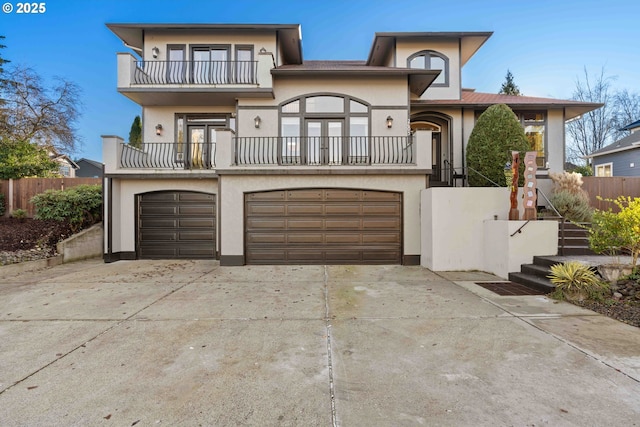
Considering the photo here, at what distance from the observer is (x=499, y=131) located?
359 inches

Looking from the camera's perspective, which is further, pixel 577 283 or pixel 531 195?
pixel 531 195

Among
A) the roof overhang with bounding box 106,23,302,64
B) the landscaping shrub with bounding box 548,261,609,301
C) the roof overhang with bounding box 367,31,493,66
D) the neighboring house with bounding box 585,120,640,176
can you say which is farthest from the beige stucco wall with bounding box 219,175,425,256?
the neighboring house with bounding box 585,120,640,176

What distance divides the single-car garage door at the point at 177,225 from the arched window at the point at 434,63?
912 centimetres

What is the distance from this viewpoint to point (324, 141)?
9.41 meters

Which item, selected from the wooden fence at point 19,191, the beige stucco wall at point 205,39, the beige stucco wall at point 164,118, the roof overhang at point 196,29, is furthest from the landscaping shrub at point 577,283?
the wooden fence at point 19,191

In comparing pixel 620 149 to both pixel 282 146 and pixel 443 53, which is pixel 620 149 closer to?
pixel 443 53

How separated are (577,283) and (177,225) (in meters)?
10.1

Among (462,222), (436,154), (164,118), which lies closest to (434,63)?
(436,154)

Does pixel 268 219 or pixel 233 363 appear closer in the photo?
pixel 233 363

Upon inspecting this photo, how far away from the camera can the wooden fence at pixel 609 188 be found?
34.2 feet

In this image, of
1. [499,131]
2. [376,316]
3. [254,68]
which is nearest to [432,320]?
[376,316]

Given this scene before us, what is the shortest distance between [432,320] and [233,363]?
2.71m

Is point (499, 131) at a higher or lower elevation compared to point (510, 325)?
higher

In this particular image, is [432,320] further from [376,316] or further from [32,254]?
[32,254]
